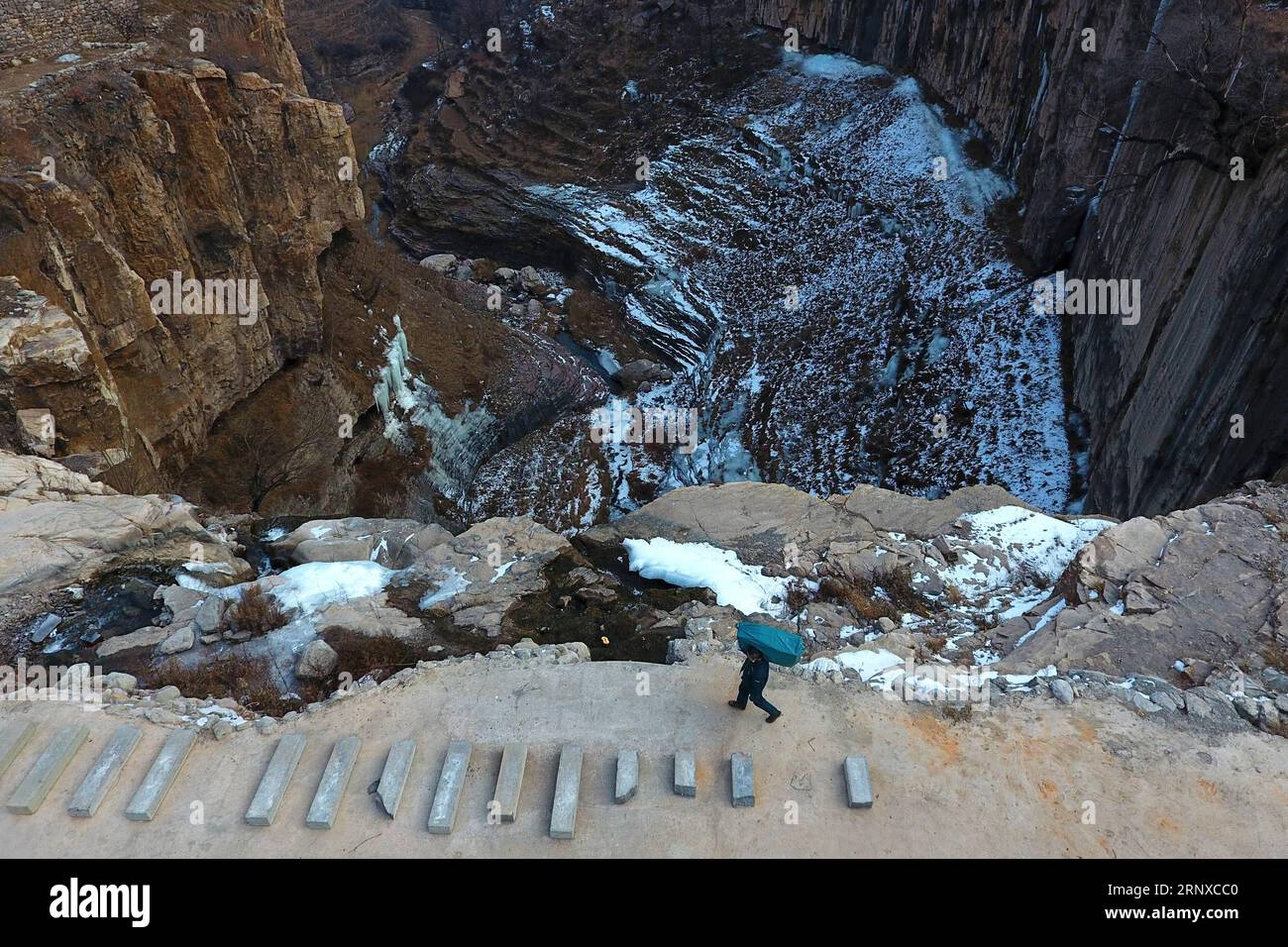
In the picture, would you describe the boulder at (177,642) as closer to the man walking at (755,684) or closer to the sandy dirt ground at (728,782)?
the sandy dirt ground at (728,782)

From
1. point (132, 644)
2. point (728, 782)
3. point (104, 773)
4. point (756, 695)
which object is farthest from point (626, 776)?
point (132, 644)

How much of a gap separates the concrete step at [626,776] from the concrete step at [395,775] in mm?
1902

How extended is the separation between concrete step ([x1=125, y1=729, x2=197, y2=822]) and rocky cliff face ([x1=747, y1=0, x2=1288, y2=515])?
13.9 m

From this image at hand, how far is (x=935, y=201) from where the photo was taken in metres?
27.5

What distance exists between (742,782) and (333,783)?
362cm

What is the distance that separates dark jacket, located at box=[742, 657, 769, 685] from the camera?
23.0 ft

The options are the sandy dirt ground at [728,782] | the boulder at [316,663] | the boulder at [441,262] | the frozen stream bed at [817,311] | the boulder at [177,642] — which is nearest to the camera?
the sandy dirt ground at [728,782]

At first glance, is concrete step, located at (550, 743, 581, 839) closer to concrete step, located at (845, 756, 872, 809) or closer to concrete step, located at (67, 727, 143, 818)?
concrete step, located at (845, 756, 872, 809)

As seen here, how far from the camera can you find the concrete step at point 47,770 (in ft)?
21.3

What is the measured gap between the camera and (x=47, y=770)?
22.0 ft

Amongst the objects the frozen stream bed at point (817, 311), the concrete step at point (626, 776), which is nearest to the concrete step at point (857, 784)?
the concrete step at point (626, 776)

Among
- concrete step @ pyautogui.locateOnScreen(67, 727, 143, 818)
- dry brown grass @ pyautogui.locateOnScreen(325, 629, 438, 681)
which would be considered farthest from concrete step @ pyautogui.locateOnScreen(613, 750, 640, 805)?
concrete step @ pyautogui.locateOnScreen(67, 727, 143, 818)

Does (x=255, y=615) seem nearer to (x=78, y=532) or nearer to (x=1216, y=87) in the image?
(x=78, y=532)

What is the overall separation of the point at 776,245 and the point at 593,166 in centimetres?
1131
